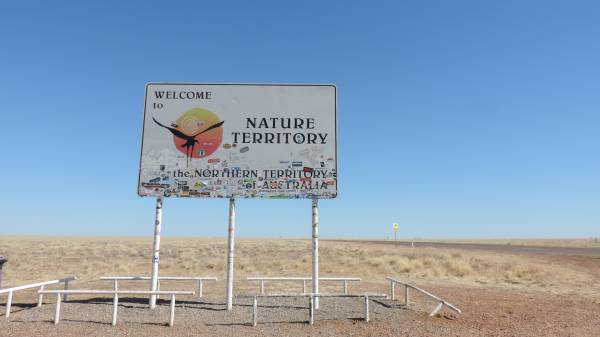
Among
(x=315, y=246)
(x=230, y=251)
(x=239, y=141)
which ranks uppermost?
(x=239, y=141)

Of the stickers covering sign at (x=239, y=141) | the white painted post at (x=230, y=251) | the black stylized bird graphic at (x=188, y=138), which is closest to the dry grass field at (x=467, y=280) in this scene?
the white painted post at (x=230, y=251)

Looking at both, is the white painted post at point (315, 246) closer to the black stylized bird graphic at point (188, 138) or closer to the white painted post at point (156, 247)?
the black stylized bird graphic at point (188, 138)

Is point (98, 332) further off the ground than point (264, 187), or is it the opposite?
point (264, 187)

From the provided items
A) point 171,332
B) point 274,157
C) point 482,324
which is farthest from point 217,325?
point 482,324

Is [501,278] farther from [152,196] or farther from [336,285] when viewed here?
[152,196]

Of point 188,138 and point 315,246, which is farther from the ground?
point 188,138

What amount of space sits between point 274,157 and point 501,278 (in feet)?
43.1

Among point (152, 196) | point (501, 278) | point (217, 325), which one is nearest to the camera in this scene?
point (217, 325)

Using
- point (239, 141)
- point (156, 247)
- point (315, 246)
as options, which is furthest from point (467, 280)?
point (156, 247)

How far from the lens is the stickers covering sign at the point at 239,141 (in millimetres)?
9078

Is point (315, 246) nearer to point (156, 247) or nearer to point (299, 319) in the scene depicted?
point (299, 319)

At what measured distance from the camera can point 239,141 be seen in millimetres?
9320

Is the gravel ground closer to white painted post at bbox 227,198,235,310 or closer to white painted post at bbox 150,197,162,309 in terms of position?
white painted post at bbox 227,198,235,310

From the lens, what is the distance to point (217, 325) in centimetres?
716
